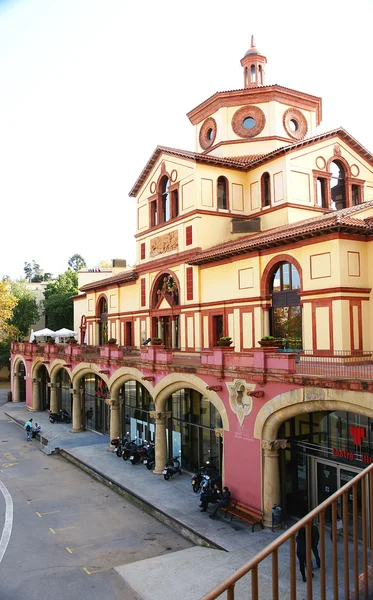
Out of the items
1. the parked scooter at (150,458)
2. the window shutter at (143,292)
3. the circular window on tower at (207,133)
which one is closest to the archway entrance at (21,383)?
the window shutter at (143,292)

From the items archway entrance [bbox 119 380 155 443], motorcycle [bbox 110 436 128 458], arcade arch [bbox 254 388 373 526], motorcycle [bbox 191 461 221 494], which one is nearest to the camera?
arcade arch [bbox 254 388 373 526]

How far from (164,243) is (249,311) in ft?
32.3

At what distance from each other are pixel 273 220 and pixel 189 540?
1781 cm

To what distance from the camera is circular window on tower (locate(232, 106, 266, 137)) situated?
3250 cm

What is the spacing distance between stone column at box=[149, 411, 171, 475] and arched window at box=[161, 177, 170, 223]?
44.4 feet

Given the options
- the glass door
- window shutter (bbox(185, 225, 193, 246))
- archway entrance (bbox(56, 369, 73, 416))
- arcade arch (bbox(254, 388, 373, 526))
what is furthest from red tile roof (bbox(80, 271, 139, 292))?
the glass door

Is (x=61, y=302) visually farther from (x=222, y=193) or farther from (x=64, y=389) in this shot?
(x=222, y=193)

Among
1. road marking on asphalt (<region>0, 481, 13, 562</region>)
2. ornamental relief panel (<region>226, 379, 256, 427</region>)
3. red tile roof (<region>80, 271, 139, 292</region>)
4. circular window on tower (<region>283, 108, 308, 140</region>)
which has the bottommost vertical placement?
road marking on asphalt (<region>0, 481, 13, 562</region>)

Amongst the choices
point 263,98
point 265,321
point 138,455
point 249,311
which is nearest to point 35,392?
point 138,455

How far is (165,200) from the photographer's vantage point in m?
32.7

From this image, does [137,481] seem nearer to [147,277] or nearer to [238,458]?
[238,458]

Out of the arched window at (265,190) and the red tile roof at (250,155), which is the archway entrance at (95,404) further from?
the arched window at (265,190)

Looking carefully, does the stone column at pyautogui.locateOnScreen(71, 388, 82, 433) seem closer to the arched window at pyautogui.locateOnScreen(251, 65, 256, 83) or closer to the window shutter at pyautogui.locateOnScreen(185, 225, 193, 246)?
the window shutter at pyautogui.locateOnScreen(185, 225, 193, 246)

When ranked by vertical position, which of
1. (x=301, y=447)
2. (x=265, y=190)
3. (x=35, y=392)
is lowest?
(x=35, y=392)
